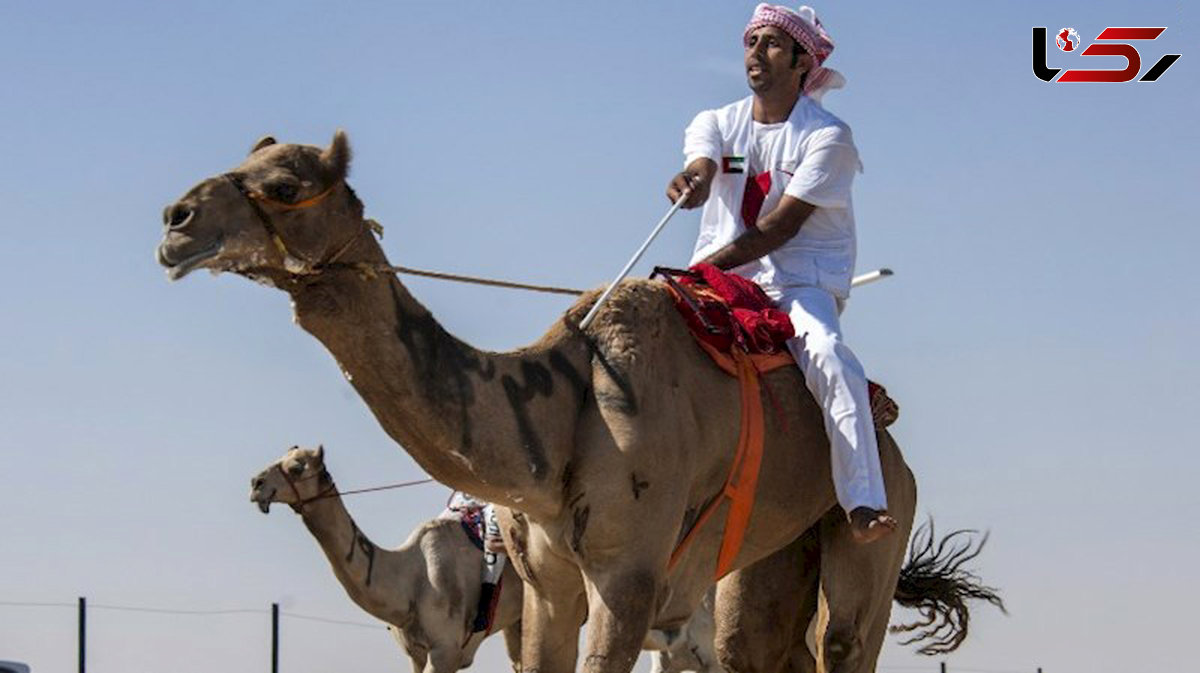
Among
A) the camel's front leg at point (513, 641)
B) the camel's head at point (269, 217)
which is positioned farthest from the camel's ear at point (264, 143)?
the camel's front leg at point (513, 641)

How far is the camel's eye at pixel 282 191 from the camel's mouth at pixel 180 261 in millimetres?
321

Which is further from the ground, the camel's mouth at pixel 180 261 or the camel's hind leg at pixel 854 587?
the camel's mouth at pixel 180 261

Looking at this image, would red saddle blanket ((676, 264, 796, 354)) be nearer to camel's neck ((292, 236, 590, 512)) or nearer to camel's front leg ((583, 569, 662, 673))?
camel's neck ((292, 236, 590, 512))

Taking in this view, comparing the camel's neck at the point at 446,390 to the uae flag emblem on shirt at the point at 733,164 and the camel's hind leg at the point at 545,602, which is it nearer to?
the camel's hind leg at the point at 545,602

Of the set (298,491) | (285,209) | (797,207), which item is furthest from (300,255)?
(298,491)

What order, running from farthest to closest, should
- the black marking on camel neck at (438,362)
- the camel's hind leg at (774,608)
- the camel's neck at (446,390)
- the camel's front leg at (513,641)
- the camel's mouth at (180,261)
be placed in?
the camel's front leg at (513,641) < the camel's hind leg at (774,608) < the black marking on camel neck at (438,362) < the camel's neck at (446,390) < the camel's mouth at (180,261)

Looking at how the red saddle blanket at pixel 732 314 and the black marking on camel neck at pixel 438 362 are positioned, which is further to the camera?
the red saddle blanket at pixel 732 314

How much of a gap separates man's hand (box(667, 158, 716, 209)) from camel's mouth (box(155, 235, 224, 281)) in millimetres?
2371

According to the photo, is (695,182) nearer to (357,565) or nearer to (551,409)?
(551,409)

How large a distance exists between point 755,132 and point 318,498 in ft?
36.3

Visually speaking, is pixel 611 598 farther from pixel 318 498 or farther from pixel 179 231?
pixel 318 498

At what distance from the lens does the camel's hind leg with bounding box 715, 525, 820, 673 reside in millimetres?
10766

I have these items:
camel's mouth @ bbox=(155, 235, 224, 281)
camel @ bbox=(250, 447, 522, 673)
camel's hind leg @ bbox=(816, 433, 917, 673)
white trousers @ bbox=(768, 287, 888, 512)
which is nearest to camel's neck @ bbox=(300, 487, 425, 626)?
camel @ bbox=(250, 447, 522, 673)

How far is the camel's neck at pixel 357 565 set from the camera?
68.1ft
